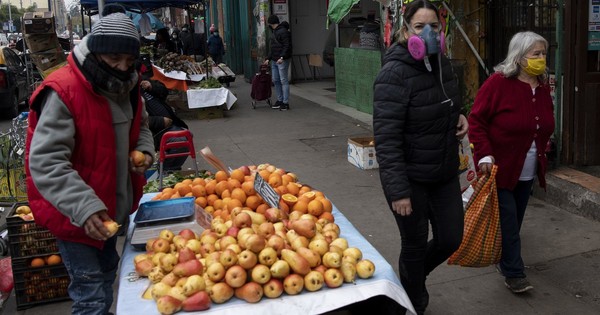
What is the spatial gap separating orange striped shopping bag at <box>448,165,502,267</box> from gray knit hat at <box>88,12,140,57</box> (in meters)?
2.41

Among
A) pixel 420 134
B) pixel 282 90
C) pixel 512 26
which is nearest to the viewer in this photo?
pixel 420 134

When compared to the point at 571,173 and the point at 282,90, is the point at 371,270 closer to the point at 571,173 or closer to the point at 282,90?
the point at 571,173

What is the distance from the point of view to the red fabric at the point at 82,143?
291cm

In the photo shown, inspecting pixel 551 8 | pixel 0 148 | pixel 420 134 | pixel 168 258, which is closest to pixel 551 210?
pixel 551 8

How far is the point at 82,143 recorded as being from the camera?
295 centimetres

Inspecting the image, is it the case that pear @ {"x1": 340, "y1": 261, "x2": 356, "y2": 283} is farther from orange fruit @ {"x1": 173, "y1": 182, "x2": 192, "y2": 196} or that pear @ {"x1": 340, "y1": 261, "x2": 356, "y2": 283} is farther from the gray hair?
the gray hair

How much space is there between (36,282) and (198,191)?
→ 1568 millimetres

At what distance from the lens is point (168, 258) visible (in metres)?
3.13

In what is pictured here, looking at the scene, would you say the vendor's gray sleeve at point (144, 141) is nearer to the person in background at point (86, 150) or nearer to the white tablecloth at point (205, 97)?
the person in background at point (86, 150)

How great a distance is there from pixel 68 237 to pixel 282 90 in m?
11.4

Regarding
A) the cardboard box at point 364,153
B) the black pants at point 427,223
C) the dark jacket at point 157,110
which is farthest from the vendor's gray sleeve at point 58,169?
the cardboard box at point 364,153

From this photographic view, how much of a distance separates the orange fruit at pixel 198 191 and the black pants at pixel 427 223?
1259 mm

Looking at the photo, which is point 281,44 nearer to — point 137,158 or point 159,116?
point 159,116

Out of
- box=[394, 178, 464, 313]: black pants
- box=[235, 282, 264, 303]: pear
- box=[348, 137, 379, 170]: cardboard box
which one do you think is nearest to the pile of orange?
box=[394, 178, 464, 313]: black pants
